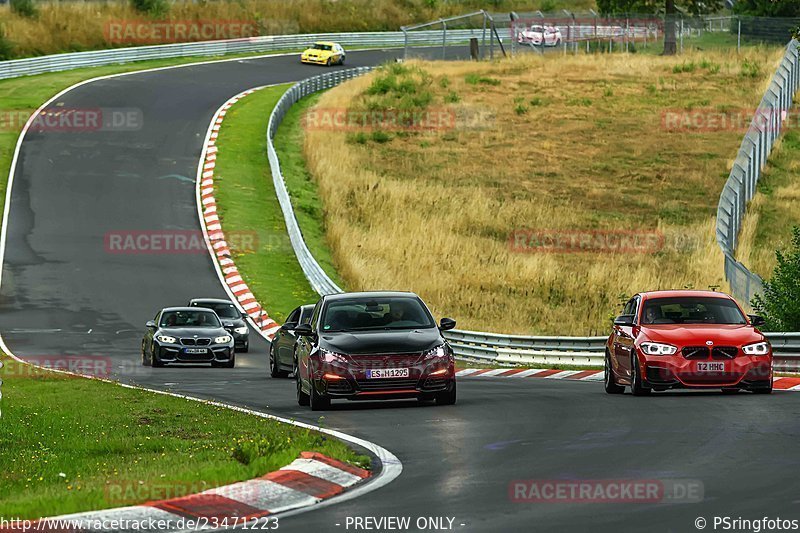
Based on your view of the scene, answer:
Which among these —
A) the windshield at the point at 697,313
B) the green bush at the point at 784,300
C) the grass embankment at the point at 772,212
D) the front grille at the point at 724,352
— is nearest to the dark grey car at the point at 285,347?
the windshield at the point at 697,313

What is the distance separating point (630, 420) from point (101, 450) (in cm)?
553

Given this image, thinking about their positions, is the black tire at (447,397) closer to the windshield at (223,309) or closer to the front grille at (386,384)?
the front grille at (386,384)

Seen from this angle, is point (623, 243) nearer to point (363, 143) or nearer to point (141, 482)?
point (363, 143)

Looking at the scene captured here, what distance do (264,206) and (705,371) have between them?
31.4 meters

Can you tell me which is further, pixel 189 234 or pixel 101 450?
pixel 189 234

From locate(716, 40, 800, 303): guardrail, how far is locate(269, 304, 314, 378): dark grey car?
28.1 feet

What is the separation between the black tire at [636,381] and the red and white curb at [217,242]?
16.8 m

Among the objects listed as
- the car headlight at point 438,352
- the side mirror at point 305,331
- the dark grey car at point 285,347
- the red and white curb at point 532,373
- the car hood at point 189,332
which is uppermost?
the side mirror at point 305,331

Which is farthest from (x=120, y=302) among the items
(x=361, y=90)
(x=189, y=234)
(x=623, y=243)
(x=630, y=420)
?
(x=361, y=90)

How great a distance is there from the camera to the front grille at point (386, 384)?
59.9 feet

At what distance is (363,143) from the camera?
6041cm

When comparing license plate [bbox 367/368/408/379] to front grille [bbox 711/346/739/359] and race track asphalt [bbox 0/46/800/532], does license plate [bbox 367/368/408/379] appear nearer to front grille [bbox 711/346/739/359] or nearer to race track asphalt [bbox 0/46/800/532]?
race track asphalt [bbox 0/46/800/532]

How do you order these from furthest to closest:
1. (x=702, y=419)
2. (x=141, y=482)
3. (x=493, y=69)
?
(x=493, y=69) < (x=702, y=419) < (x=141, y=482)

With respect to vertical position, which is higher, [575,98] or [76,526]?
[76,526]
